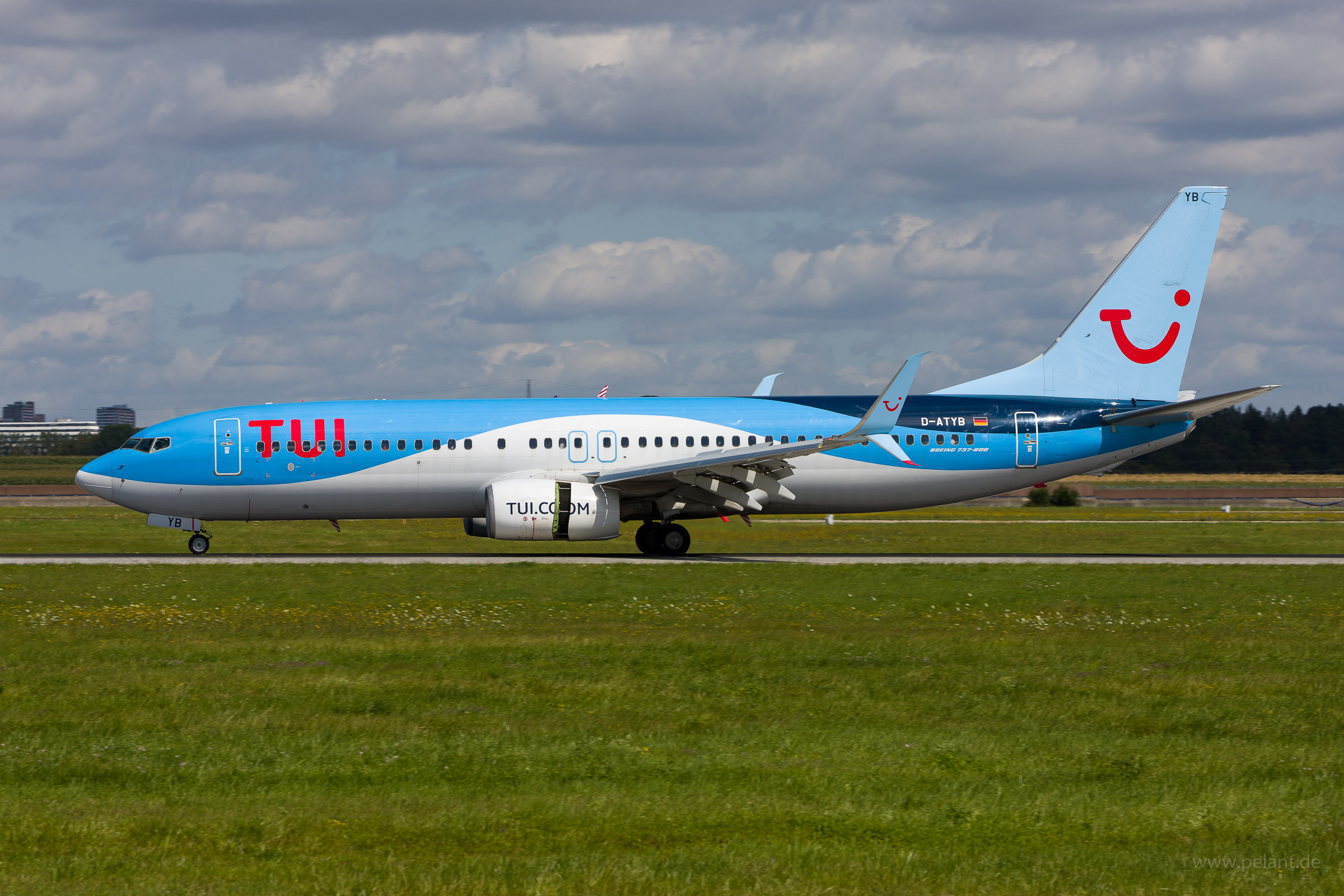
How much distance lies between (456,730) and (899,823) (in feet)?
16.2

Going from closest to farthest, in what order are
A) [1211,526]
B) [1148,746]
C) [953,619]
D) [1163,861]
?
[1163,861] < [1148,746] < [953,619] < [1211,526]

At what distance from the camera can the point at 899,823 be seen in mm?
9359

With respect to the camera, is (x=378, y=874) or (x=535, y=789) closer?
(x=378, y=874)

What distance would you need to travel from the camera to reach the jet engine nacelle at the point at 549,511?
103ft

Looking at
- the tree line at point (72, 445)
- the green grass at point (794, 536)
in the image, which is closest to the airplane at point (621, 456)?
the green grass at point (794, 536)

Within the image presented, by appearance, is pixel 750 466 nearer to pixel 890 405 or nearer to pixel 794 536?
pixel 890 405

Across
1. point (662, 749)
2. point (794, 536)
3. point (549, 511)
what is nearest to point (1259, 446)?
point (794, 536)

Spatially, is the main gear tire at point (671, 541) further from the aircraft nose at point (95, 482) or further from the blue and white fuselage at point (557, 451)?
the aircraft nose at point (95, 482)

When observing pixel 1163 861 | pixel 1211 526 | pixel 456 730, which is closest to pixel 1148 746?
pixel 1163 861

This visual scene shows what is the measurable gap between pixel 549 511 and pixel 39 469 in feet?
322

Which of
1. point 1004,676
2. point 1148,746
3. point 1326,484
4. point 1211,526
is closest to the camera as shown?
point 1148,746

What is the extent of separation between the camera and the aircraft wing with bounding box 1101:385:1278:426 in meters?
32.5

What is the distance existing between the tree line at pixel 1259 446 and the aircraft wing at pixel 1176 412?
96214 millimetres

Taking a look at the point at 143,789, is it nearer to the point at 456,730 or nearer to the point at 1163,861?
the point at 456,730
